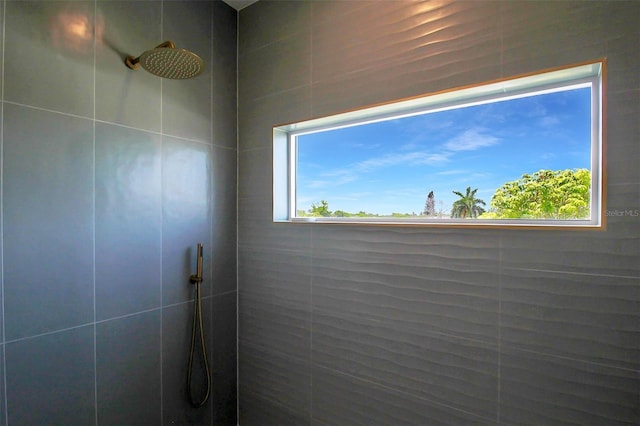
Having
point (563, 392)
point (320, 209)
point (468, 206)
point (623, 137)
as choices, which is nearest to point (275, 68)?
point (320, 209)

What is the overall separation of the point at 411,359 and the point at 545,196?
88 cm

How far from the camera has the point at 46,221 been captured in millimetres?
1272

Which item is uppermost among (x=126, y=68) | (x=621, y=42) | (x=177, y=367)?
(x=126, y=68)

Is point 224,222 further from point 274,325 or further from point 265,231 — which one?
point 274,325

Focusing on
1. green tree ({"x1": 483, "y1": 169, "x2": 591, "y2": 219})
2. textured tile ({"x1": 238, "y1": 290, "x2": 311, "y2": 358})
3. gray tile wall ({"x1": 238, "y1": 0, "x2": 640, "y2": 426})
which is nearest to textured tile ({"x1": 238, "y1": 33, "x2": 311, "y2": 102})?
gray tile wall ({"x1": 238, "y1": 0, "x2": 640, "y2": 426})

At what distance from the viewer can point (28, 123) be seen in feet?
4.03

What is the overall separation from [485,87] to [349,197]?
2.77ft

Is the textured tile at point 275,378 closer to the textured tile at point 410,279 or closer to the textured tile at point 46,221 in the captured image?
the textured tile at point 410,279

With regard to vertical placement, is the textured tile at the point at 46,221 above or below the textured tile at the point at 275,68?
below

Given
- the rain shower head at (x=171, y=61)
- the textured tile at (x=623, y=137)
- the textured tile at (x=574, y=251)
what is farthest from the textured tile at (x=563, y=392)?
the rain shower head at (x=171, y=61)

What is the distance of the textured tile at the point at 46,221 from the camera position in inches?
47.0

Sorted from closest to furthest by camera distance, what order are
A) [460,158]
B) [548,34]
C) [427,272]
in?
[548,34]
[427,272]
[460,158]

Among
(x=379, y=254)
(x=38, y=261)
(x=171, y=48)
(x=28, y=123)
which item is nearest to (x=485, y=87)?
(x=379, y=254)

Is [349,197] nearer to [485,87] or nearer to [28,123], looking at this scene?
[485,87]
